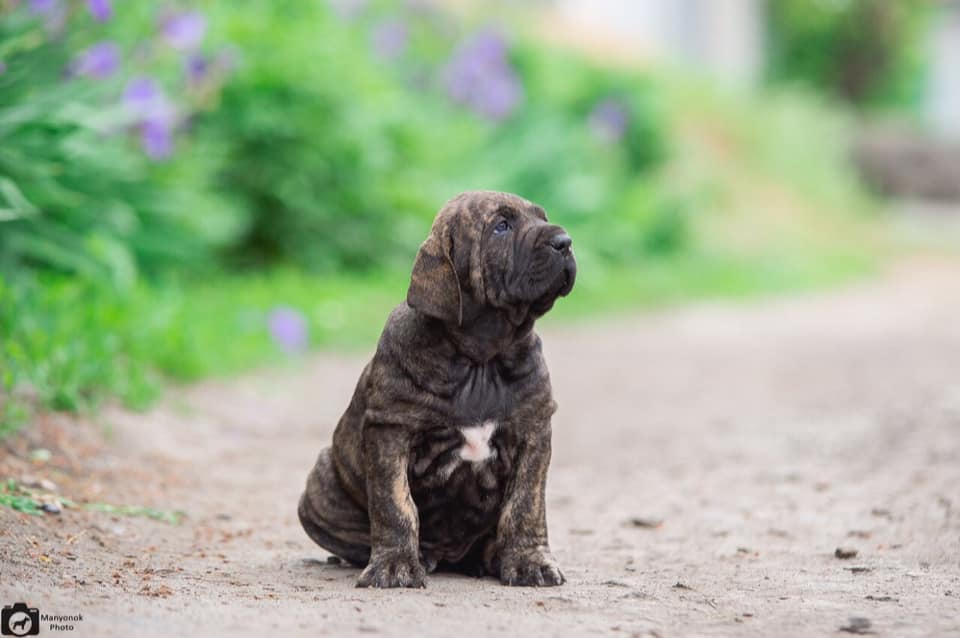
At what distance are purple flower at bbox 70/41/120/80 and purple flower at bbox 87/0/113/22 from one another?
34 centimetres

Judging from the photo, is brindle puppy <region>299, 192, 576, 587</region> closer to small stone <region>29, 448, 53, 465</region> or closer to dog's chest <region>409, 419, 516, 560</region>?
dog's chest <region>409, 419, 516, 560</region>

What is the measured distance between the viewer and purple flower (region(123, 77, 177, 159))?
7.80m

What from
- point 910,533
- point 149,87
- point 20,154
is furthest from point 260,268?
point 910,533

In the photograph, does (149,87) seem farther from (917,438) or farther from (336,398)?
(917,438)

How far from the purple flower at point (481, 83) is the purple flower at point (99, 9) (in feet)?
22.9

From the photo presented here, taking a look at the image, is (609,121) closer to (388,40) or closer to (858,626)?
(388,40)

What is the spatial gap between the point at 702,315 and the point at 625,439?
18.2 ft

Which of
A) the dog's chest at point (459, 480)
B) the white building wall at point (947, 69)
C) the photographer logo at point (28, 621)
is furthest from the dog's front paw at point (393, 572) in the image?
the white building wall at point (947, 69)

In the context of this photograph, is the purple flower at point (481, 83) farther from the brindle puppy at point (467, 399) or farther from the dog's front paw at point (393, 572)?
the dog's front paw at point (393, 572)

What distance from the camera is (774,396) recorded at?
26.5 ft

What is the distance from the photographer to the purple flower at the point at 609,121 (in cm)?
1581

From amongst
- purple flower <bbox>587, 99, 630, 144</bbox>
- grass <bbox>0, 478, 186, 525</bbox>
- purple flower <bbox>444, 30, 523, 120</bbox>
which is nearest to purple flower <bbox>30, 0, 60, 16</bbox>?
grass <bbox>0, 478, 186, 525</bbox>

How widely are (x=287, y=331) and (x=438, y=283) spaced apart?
4.89 metres

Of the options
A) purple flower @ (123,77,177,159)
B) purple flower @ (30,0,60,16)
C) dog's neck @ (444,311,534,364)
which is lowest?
dog's neck @ (444,311,534,364)
